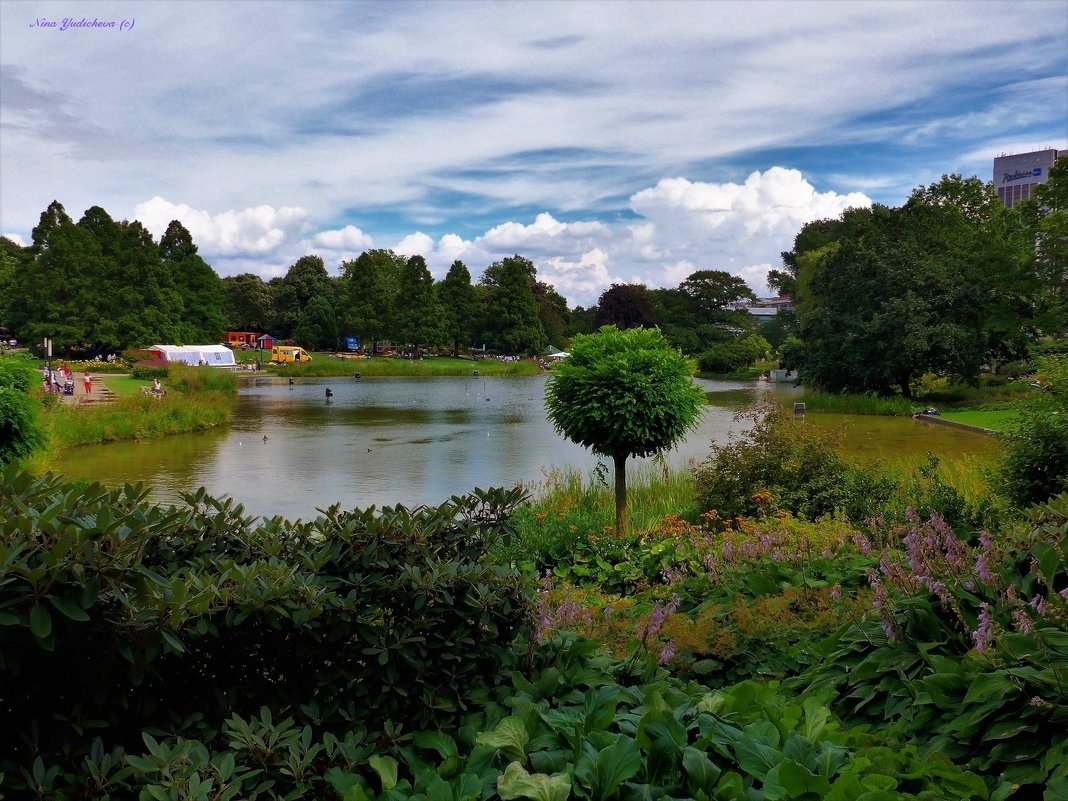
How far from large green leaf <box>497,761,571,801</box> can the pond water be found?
27.0 feet

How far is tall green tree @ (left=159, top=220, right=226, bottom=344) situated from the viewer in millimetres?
57688

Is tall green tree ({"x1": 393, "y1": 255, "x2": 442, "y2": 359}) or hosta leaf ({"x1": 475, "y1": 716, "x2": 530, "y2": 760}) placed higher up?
tall green tree ({"x1": 393, "y1": 255, "x2": 442, "y2": 359})

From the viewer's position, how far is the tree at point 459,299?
7338 centimetres

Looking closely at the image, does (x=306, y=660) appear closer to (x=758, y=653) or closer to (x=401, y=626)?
(x=401, y=626)

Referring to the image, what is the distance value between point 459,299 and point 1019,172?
106 metres

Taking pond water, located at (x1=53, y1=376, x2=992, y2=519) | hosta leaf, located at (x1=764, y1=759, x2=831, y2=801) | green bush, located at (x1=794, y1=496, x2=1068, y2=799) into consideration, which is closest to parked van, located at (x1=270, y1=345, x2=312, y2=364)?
pond water, located at (x1=53, y1=376, x2=992, y2=519)

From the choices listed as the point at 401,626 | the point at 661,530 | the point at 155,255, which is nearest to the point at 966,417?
the point at 661,530

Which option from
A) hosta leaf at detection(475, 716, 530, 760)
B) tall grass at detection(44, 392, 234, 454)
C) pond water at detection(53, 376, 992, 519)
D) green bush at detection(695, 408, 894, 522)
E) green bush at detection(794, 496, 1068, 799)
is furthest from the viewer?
tall grass at detection(44, 392, 234, 454)

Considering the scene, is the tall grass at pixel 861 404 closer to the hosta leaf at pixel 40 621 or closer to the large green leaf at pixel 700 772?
the large green leaf at pixel 700 772

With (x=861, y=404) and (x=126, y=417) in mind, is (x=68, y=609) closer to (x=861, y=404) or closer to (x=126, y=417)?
(x=126, y=417)

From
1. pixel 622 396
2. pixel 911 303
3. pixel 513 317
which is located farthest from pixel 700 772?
pixel 513 317

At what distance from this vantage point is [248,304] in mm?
84562

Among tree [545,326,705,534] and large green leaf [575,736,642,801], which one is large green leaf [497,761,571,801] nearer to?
large green leaf [575,736,642,801]

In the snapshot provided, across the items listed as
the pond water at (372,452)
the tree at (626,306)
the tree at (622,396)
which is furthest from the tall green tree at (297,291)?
the tree at (622,396)
